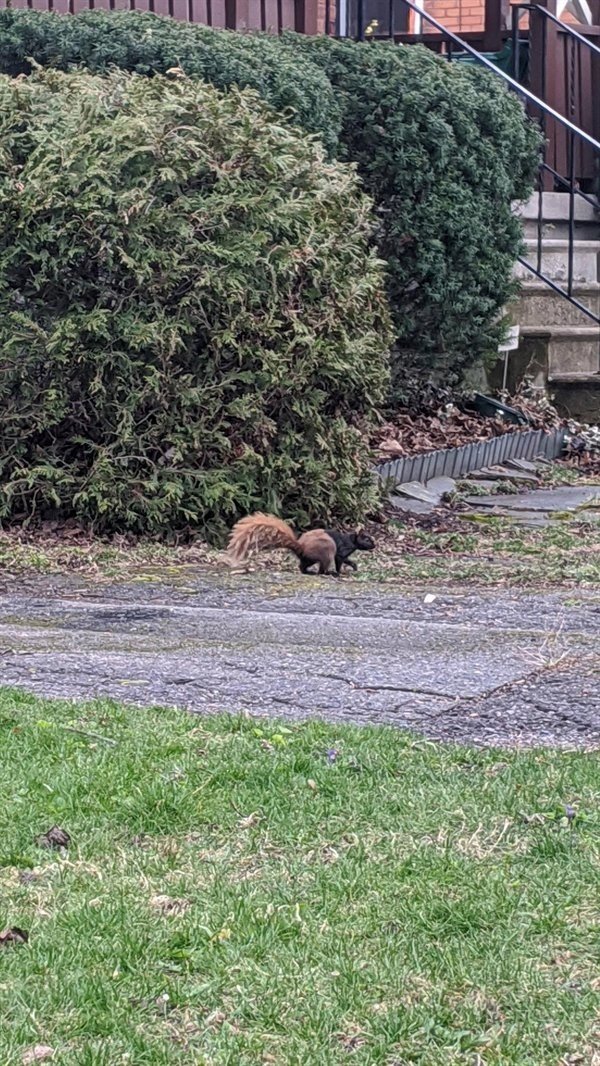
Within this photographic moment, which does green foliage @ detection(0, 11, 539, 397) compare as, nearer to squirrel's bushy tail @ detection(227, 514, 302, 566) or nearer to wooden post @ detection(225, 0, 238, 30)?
wooden post @ detection(225, 0, 238, 30)

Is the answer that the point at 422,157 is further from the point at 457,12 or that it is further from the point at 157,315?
the point at 457,12

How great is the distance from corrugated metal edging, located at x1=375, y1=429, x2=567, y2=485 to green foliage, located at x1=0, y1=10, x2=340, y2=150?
89.4 inches

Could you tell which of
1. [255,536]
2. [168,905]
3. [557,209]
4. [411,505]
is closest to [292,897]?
[168,905]

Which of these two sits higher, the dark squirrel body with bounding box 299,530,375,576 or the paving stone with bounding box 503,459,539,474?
the dark squirrel body with bounding box 299,530,375,576

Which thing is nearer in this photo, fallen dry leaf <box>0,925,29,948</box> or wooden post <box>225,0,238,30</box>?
fallen dry leaf <box>0,925,29,948</box>

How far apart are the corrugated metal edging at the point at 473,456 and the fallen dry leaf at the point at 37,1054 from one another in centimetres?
659

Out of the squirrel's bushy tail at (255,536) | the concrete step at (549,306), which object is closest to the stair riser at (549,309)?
the concrete step at (549,306)

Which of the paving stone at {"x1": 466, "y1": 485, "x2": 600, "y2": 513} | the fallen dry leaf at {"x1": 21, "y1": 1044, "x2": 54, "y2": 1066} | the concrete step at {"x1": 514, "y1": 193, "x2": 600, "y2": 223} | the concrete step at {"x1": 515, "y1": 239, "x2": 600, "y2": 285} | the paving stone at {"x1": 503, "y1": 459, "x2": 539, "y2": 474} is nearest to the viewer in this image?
the fallen dry leaf at {"x1": 21, "y1": 1044, "x2": 54, "y2": 1066}

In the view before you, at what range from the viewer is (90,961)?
2.94m

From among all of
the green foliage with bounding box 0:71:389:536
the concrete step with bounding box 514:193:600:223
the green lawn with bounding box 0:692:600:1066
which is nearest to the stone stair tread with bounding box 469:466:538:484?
the green foliage with bounding box 0:71:389:536

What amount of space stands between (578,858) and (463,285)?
7.90m

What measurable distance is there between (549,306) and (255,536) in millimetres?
6740

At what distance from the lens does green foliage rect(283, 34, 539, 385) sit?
10.5m

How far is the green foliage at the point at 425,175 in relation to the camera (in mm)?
10516
